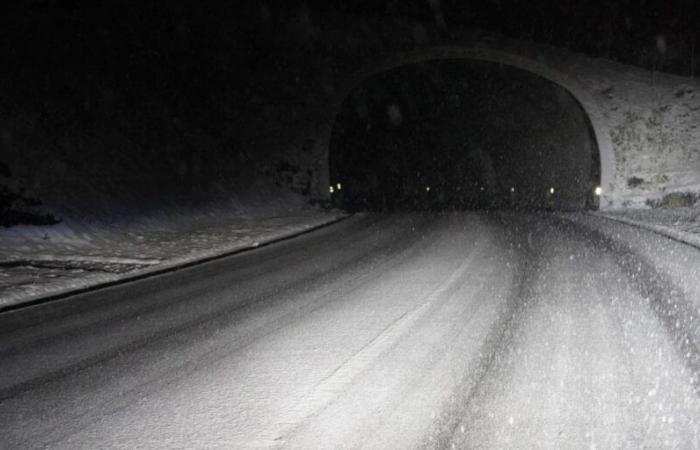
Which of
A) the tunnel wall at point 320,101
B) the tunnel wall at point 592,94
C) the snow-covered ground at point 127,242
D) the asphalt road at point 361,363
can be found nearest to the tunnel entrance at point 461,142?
the tunnel wall at point 592,94

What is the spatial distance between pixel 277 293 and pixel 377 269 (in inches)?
86.4

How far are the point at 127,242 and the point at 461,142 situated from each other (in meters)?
24.4

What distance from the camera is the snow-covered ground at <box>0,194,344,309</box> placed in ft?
30.5

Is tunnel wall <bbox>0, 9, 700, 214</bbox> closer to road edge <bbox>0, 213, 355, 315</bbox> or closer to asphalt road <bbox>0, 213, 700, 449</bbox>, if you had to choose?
road edge <bbox>0, 213, 355, 315</bbox>

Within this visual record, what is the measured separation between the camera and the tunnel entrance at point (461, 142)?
26203 mm

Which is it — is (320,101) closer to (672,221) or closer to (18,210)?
(18,210)

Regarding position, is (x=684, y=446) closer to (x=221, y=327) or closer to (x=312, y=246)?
(x=221, y=327)

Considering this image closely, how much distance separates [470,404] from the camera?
12.9 ft

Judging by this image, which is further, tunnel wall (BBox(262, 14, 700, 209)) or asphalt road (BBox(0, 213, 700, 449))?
tunnel wall (BBox(262, 14, 700, 209))

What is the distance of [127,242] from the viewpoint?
13.6 m

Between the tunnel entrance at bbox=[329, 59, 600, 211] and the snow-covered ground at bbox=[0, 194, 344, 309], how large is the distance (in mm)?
5601

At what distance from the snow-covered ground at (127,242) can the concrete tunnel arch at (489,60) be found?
122 inches

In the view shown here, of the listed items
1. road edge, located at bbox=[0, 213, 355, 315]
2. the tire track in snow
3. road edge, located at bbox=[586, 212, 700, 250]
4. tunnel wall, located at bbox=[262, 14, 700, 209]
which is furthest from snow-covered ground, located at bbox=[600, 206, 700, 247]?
road edge, located at bbox=[0, 213, 355, 315]

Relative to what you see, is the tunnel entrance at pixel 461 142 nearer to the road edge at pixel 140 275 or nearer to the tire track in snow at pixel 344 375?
the road edge at pixel 140 275
